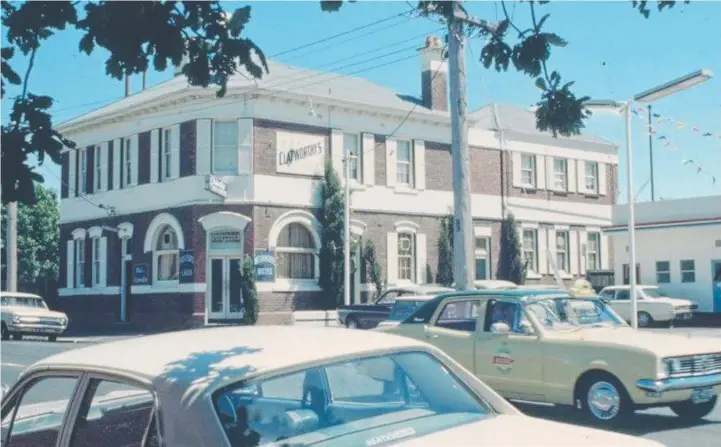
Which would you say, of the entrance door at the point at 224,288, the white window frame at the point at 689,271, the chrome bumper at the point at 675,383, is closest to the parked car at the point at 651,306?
the white window frame at the point at 689,271

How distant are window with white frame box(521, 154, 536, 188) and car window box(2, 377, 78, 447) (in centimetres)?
3508

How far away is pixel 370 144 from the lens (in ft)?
108

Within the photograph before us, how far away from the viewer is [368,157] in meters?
32.9

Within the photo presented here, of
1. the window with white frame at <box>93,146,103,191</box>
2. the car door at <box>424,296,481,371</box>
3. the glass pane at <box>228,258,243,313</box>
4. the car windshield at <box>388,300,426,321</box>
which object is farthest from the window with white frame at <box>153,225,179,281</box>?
the car door at <box>424,296,481,371</box>

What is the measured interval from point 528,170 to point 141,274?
1804cm

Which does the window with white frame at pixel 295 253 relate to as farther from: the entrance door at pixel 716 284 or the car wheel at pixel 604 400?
the car wheel at pixel 604 400

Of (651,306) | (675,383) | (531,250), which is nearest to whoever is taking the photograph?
(675,383)

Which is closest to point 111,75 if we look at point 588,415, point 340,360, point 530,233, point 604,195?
point 340,360

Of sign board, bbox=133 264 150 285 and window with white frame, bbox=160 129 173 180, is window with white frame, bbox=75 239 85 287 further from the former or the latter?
window with white frame, bbox=160 129 173 180

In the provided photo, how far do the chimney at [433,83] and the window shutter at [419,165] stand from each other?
2.15 meters

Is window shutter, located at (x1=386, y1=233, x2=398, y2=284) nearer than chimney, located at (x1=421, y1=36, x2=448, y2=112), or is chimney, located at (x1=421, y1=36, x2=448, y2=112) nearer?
window shutter, located at (x1=386, y1=233, x2=398, y2=284)

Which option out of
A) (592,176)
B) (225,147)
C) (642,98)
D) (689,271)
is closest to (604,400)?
(642,98)

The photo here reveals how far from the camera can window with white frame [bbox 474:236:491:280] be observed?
36219mm

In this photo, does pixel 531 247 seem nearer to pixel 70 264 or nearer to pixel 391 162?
pixel 391 162
